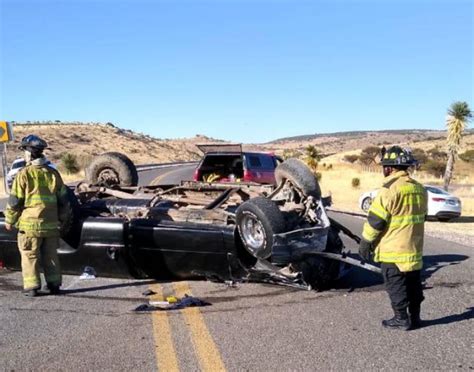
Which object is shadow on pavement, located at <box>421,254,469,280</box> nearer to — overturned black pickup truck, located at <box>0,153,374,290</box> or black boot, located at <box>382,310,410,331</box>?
overturned black pickup truck, located at <box>0,153,374,290</box>

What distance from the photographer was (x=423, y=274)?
7773mm

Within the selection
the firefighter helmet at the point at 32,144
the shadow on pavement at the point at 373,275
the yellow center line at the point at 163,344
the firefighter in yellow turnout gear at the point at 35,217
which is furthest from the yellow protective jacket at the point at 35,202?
the shadow on pavement at the point at 373,275

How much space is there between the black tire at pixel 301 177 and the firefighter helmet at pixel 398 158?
4.76ft

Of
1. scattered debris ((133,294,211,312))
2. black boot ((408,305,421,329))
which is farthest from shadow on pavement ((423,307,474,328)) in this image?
scattered debris ((133,294,211,312))

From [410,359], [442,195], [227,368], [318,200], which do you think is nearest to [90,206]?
[318,200]

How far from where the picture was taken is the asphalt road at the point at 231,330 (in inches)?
169

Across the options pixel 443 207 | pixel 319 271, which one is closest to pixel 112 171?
pixel 319 271

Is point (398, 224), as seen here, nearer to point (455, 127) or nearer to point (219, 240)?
point (219, 240)

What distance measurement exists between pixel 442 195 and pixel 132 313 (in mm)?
16125

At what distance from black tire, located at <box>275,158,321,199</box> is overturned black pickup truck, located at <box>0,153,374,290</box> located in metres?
0.01

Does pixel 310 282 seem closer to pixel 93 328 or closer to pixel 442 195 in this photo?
pixel 93 328

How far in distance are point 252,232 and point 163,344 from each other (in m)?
2.11

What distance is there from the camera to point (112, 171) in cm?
1059

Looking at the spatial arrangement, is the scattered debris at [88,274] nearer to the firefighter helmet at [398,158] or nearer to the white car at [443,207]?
the firefighter helmet at [398,158]
